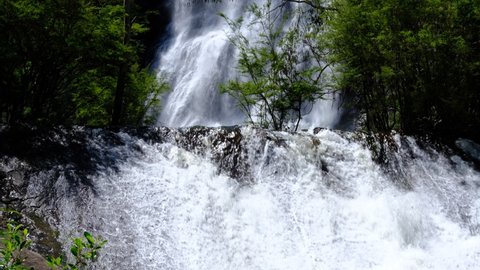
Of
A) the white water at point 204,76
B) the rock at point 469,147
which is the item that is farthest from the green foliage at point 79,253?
the white water at point 204,76

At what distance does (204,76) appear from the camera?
15.4 metres

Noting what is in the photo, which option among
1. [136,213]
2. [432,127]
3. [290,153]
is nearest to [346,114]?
[432,127]

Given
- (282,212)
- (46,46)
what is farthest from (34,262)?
(46,46)

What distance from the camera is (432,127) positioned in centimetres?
909

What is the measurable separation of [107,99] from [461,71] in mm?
7316

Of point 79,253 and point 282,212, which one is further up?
point 282,212

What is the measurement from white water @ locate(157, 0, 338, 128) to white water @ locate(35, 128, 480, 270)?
5.46 meters

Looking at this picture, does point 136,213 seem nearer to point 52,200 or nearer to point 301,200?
point 52,200

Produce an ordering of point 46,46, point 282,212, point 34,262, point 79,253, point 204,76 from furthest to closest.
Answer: point 204,76 < point 46,46 < point 282,212 < point 34,262 < point 79,253

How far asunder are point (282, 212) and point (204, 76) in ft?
30.3

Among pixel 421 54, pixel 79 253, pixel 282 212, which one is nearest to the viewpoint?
pixel 79 253

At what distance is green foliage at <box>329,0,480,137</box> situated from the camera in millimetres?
8539

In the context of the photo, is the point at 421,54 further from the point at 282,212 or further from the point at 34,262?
the point at 34,262

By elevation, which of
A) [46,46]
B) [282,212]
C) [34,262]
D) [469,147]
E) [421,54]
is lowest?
[34,262]
